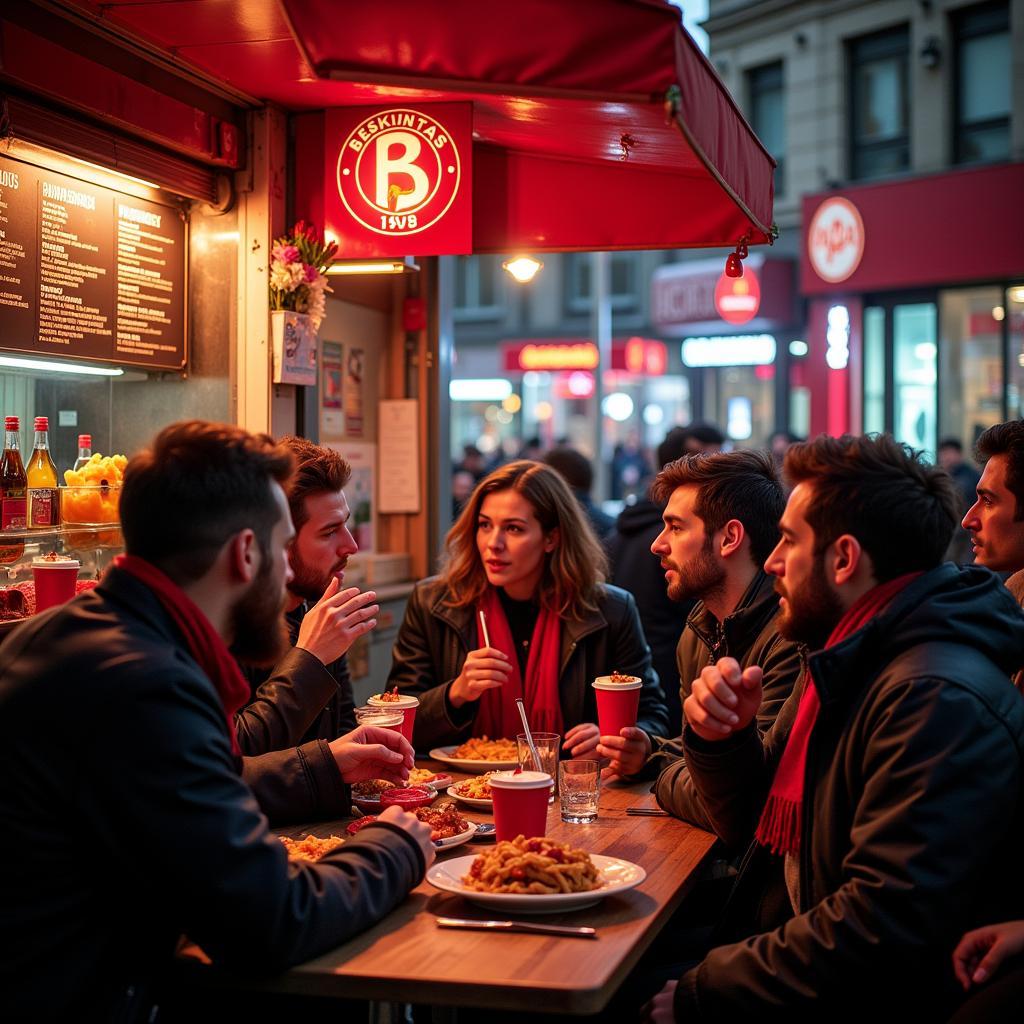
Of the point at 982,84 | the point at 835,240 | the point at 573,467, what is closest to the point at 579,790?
the point at 573,467

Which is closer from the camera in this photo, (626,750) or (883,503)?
(883,503)

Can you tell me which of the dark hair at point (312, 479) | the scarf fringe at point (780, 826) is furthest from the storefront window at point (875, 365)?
the scarf fringe at point (780, 826)

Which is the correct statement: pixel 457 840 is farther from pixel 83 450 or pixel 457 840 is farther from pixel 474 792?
pixel 83 450

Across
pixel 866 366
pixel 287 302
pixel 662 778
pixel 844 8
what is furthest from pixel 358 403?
pixel 844 8

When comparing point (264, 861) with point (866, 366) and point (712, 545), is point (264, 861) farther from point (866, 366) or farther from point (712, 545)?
point (866, 366)

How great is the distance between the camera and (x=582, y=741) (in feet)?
11.8

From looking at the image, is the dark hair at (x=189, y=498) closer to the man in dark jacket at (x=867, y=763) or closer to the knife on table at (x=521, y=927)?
the knife on table at (x=521, y=927)

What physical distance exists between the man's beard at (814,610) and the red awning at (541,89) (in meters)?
1.25

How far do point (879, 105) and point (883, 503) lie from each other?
1713 cm

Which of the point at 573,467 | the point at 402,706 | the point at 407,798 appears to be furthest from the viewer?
the point at 573,467

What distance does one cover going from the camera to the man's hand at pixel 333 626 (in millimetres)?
3234

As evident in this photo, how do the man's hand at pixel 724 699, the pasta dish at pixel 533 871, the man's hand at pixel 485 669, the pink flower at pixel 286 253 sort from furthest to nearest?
1. the pink flower at pixel 286 253
2. the man's hand at pixel 485 669
3. the man's hand at pixel 724 699
4. the pasta dish at pixel 533 871

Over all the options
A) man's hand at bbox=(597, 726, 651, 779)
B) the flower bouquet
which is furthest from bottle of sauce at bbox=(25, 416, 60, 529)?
man's hand at bbox=(597, 726, 651, 779)

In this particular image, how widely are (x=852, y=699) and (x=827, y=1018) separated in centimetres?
63
